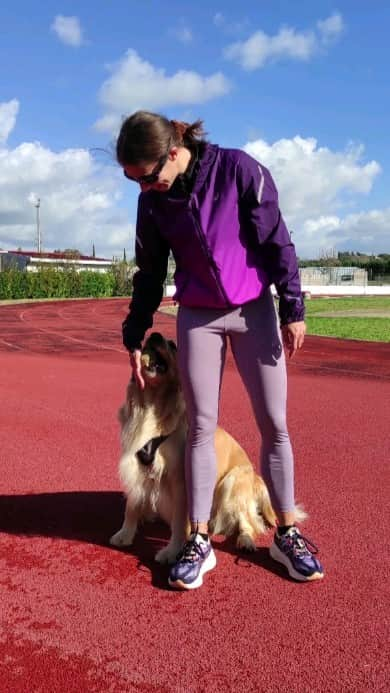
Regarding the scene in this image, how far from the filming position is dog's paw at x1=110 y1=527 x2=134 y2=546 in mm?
3855

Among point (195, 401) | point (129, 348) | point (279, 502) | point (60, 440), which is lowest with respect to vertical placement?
point (60, 440)

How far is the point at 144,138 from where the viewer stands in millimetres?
2869

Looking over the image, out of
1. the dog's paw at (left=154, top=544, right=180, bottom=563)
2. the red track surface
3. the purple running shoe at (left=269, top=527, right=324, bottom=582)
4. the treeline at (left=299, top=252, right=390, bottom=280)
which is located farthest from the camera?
the treeline at (left=299, top=252, right=390, bottom=280)

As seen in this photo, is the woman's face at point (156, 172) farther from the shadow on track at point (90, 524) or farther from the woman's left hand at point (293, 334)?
the shadow on track at point (90, 524)

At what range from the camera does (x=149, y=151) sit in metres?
2.89

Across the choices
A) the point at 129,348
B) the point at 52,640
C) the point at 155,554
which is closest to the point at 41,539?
the point at 155,554

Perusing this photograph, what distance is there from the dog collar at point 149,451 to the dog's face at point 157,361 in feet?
1.13

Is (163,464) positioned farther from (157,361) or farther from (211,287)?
(211,287)

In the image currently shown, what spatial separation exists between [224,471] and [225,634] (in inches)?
45.1

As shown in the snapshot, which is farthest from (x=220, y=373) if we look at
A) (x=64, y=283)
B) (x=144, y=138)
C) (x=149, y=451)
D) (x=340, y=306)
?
(x=64, y=283)

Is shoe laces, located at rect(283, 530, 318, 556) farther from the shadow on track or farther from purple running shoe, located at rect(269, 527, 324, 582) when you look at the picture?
the shadow on track

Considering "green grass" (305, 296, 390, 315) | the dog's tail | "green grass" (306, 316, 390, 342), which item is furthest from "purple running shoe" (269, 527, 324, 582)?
"green grass" (305, 296, 390, 315)

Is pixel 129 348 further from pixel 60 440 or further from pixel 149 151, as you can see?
pixel 60 440

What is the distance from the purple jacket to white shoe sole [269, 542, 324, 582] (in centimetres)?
137
